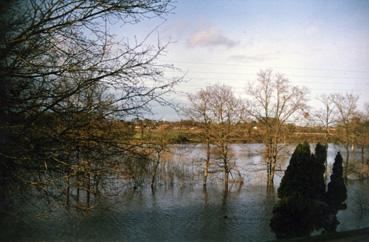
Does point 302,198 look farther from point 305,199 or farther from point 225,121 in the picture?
point 225,121

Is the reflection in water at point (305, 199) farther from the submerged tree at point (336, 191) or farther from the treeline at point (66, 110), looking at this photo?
the treeline at point (66, 110)

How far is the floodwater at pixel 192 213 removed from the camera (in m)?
12.7

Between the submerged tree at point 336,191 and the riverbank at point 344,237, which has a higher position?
the riverbank at point 344,237

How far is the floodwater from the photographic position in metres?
12.7

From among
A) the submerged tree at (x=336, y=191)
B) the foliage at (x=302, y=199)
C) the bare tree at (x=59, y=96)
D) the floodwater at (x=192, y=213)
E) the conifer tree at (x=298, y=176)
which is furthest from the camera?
the floodwater at (x=192, y=213)

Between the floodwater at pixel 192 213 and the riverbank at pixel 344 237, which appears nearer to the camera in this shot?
the riverbank at pixel 344 237

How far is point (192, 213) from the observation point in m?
16.2

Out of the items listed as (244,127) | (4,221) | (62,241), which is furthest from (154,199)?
(4,221)

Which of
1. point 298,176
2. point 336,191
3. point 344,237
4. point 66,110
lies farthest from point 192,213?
point 66,110

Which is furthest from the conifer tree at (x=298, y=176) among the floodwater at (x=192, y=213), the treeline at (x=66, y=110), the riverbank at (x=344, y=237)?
the treeline at (x=66, y=110)

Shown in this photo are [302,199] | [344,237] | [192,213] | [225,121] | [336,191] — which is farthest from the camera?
[225,121]

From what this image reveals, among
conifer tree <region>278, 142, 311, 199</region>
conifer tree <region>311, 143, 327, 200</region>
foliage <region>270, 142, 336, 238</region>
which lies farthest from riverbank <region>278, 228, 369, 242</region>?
conifer tree <region>311, 143, 327, 200</region>

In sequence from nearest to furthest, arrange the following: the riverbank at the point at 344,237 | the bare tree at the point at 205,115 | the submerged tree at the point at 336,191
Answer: the riverbank at the point at 344,237 → the submerged tree at the point at 336,191 → the bare tree at the point at 205,115

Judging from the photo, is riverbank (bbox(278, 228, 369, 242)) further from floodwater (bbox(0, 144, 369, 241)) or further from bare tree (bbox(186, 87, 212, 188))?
bare tree (bbox(186, 87, 212, 188))
